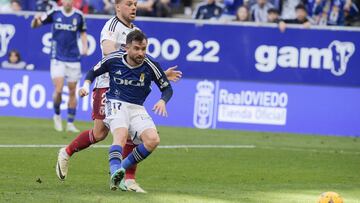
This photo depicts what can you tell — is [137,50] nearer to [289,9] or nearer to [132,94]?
[132,94]

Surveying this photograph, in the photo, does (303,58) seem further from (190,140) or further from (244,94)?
(190,140)

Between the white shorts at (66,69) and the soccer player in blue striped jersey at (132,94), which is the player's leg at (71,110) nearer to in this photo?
the white shorts at (66,69)

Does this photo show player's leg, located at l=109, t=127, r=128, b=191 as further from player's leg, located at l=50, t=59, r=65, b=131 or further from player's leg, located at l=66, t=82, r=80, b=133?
player's leg, located at l=50, t=59, r=65, b=131

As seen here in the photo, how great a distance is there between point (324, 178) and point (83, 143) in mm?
3649

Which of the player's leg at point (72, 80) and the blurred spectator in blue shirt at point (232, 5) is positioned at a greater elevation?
the blurred spectator in blue shirt at point (232, 5)

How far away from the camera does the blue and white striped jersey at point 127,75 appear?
11805 millimetres

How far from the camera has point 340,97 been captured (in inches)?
904

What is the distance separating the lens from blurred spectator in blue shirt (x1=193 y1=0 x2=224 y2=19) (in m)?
25.7

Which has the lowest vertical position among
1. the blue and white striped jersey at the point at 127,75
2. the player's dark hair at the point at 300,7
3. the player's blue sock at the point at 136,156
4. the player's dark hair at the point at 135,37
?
the player's blue sock at the point at 136,156

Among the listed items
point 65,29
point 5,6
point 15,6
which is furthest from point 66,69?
point 5,6

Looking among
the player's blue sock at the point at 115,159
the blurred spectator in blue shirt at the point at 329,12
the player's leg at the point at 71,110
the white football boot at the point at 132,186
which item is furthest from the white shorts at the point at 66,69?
the player's blue sock at the point at 115,159

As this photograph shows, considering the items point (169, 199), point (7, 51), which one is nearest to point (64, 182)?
point (169, 199)

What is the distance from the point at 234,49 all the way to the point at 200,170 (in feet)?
32.5

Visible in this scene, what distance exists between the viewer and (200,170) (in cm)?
1482
